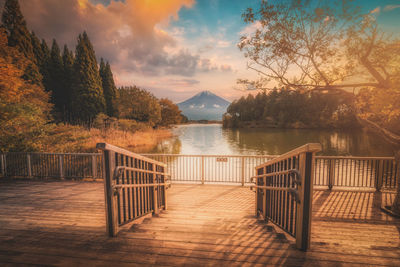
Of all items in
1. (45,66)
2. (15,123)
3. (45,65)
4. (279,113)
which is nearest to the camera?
(15,123)

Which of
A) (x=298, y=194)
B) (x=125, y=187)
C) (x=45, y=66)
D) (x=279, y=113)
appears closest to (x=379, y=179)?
(x=298, y=194)

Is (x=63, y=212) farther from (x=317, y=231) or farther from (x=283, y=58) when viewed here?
(x=283, y=58)

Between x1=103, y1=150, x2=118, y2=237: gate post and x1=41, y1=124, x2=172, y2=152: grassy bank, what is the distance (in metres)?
9.20

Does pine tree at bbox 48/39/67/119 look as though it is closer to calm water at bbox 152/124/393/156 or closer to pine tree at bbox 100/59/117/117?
pine tree at bbox 100/59/117/117

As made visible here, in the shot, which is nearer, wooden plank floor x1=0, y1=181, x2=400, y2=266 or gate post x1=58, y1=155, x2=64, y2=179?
wooden plank floor x1=0, y1=181, x2=400, y2=266

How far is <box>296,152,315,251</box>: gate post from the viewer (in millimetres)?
1987

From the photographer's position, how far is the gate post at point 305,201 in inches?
78.2

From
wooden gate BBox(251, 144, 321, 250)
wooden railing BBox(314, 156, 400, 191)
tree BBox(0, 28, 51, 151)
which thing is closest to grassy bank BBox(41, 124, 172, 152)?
tree BBox(0, 28, 51, 151)

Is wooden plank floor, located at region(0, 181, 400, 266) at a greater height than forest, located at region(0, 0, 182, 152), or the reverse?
forest, located at region(0, 0, 182, 152)

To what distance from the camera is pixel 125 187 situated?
271cm

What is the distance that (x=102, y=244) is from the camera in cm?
217

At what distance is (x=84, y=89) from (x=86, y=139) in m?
20.0

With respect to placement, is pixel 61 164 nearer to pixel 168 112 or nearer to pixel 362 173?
pixel 362 173

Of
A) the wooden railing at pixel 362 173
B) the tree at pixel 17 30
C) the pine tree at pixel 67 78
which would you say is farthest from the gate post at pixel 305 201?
the pine tree at pixel 67 78
